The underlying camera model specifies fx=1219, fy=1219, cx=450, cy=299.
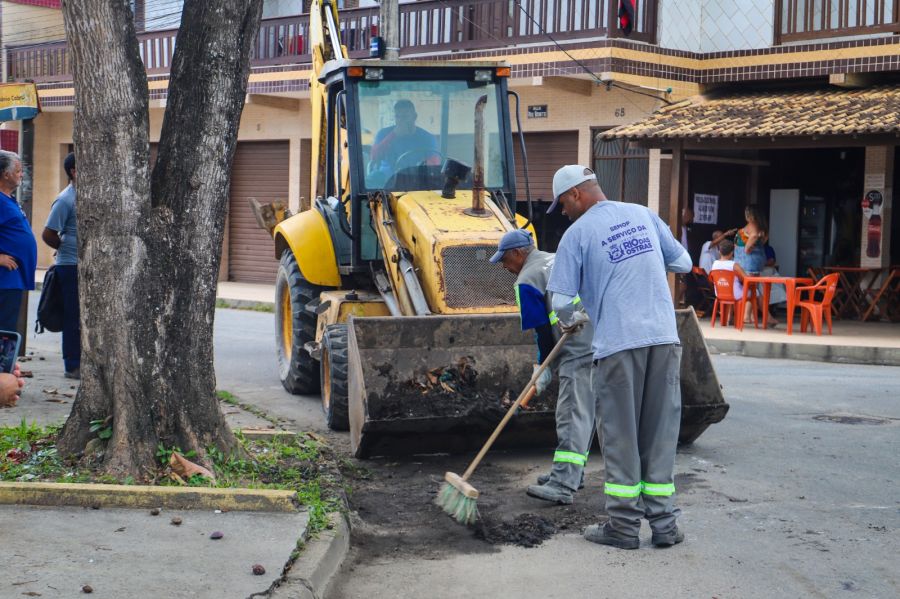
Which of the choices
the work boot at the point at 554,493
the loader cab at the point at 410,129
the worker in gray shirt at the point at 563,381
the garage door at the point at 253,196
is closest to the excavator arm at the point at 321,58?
the loader cab at the point at 410,129

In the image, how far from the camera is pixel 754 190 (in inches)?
824

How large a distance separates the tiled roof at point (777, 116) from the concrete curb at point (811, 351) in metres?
2.93

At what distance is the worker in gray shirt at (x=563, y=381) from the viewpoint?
23.0ft

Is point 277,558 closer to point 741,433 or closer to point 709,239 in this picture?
point 741,433

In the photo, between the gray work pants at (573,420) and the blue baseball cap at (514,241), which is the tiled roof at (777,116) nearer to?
the blue baseball cap at (514,241)

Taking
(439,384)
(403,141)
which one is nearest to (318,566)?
(439,384)

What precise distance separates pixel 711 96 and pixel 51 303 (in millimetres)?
12929

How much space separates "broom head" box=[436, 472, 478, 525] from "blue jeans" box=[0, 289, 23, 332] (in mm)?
4276

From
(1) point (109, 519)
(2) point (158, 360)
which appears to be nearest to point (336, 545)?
(1) point (109, 519)

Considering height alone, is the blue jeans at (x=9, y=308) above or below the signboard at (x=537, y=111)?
below

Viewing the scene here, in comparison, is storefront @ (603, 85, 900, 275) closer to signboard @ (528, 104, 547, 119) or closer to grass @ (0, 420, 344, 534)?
signboard @ (528, 104, 547, 119)

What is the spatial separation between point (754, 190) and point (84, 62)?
15983 mm

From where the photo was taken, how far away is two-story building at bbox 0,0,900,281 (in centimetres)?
1789

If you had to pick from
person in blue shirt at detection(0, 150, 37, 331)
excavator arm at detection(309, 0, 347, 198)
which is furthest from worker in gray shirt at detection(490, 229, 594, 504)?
excavator arm at detection(309, 0, 347, 198)
